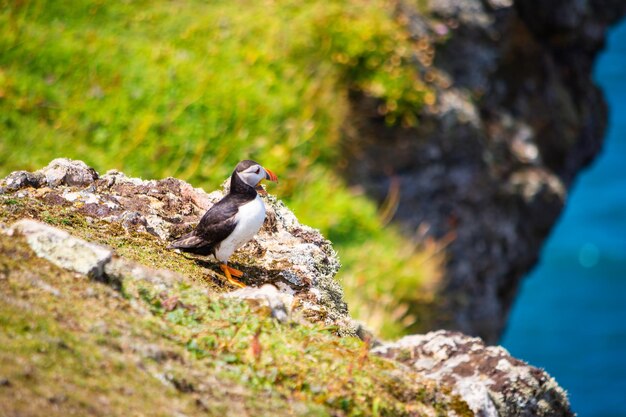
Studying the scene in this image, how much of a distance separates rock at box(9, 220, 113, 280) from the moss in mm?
44

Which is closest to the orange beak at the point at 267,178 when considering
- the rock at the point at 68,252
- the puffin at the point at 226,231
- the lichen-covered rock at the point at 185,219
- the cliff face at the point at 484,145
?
the lichen-covered rock at the point at 185,219

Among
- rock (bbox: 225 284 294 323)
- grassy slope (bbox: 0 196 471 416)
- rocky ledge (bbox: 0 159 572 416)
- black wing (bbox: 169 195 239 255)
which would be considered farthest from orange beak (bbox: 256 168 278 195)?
grassy slope (bbox: 0 196 471 416)

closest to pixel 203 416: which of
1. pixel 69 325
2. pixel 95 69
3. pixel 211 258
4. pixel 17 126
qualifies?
pixel 69 325

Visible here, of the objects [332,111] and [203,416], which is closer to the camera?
[203,416]

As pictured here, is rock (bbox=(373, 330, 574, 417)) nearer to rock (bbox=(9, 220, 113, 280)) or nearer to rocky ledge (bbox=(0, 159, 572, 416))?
rocky ledge (bbox=(0, 159, 572, 416))

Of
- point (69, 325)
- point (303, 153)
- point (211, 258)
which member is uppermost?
point (303, 153)

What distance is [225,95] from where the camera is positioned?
356 inches

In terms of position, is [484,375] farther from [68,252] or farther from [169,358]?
[68,252]

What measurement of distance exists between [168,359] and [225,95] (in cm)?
596

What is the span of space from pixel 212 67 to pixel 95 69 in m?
1.37

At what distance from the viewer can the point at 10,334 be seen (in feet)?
10.2

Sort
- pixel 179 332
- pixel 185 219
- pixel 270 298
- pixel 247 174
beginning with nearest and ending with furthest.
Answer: pixel 179 332 → pixel 270 298 → pixel 247 174 → pixel 185 219

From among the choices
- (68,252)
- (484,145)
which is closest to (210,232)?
(68,252)

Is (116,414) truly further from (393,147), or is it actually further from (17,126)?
(393,147)
